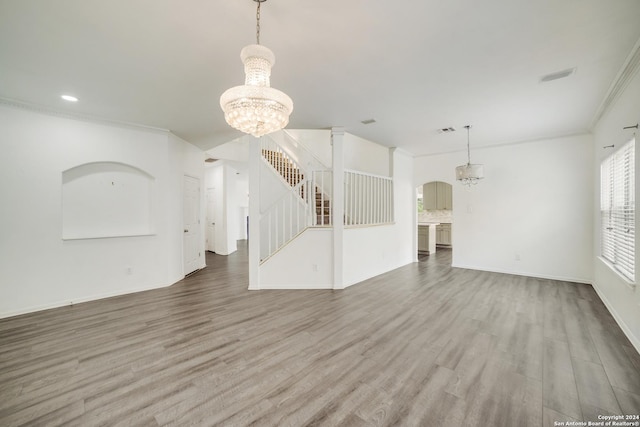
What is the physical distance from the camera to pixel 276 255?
441 centimetres

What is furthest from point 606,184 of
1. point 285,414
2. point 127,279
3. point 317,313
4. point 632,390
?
point 127,279

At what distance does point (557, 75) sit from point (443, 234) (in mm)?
6767

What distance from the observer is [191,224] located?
18.8 feet

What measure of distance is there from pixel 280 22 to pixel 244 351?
286 centimetres

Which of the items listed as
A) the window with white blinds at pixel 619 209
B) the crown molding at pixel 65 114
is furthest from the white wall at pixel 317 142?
the window with white blinds at pixel 619 209

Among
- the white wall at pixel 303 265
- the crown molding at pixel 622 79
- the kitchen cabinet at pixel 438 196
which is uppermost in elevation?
the crown molding at pixel 622 79

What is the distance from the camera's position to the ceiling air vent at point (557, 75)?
2.62 metres

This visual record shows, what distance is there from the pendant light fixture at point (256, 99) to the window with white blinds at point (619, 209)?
12.3 feet

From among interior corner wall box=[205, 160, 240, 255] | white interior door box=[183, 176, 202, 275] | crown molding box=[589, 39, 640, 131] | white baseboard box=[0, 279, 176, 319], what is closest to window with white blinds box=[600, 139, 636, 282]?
crown molding box=[589, 39, 640, 131]

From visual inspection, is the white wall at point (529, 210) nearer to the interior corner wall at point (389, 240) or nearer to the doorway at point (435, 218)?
the interior corner wall at point (389, 240)

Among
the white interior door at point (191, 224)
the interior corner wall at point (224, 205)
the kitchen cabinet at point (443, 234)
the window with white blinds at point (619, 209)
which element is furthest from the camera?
the kitchen cabinet at point (443, 234)

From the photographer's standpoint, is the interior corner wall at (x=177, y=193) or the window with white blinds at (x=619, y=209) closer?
the window with white blinds at (x=619, y=209)

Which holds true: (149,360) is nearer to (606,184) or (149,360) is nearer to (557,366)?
(557,366)

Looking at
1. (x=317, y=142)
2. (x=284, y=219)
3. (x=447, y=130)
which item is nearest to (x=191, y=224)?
(x=284, y=219)
